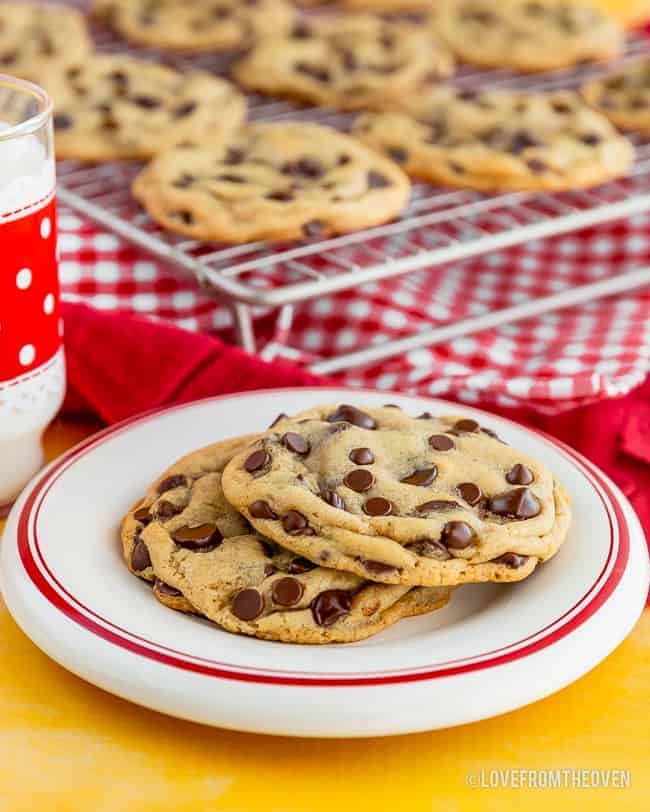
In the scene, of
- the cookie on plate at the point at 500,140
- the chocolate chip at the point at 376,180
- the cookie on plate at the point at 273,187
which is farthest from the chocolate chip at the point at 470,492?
the cookie on plate at the point at 500,140

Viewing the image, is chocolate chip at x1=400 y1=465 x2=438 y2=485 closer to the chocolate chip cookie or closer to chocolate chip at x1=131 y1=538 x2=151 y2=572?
the chocolate chip cookie

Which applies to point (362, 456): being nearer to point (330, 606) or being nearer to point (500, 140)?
point (330, 606)

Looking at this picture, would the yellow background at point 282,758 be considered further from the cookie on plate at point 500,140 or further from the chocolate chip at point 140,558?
the cookie on plate at point 500,140

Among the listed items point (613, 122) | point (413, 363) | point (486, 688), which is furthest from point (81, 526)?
point (613, 122)

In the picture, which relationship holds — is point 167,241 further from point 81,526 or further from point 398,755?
point 398,755

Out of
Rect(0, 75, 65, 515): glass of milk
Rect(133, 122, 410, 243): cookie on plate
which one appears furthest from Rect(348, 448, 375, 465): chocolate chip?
Rect(133, 122, 410, 243): cookie on plate

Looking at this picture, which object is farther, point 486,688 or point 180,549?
point 180,549
